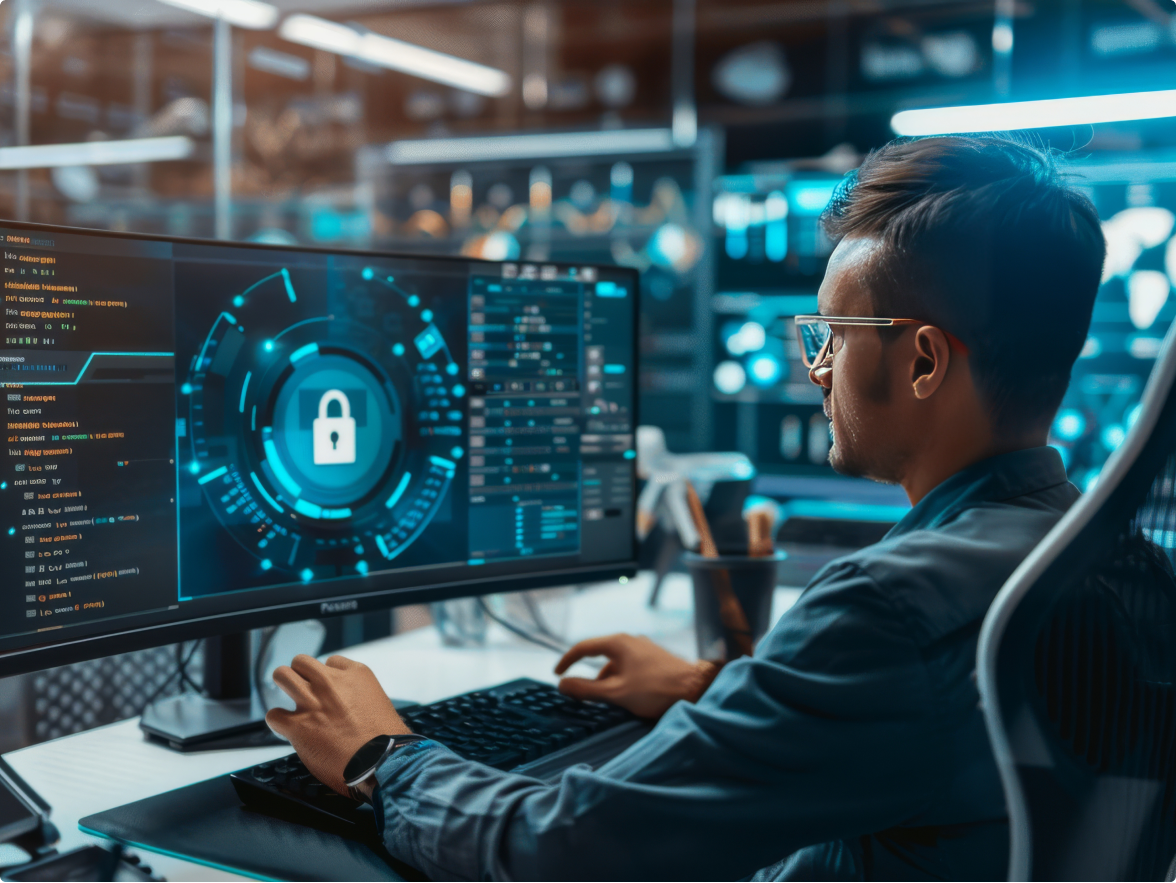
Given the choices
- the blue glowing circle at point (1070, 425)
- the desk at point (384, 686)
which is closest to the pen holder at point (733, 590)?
the desk at point (384, 686)

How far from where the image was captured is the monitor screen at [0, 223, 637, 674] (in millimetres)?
874

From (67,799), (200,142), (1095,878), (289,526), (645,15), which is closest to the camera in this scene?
(1095,878)

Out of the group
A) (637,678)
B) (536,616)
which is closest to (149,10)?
(536,616)

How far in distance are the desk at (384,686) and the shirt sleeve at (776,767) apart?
0.28 metres

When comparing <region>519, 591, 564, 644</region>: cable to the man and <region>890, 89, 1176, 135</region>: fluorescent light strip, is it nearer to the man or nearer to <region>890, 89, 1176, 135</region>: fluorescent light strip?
the man

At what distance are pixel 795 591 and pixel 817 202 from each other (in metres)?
3.18

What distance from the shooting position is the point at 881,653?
631mm

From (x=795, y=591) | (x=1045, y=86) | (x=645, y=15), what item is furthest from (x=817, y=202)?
(x=795, y=591)

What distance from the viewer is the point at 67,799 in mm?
877

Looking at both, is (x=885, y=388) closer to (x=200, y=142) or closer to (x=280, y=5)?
(x=200, y=142)

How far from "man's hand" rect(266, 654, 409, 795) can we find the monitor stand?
0.19 meters

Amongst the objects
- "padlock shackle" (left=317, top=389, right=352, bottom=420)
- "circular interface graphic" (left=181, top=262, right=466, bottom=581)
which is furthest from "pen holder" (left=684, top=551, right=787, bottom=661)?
"padlock shackle" (left=317, top=389, right=352, bottom=420)

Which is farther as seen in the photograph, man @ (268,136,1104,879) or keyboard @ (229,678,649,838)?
keyboard @ (229,678,649,838)

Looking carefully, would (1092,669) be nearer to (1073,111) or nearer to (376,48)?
(1073,111)
